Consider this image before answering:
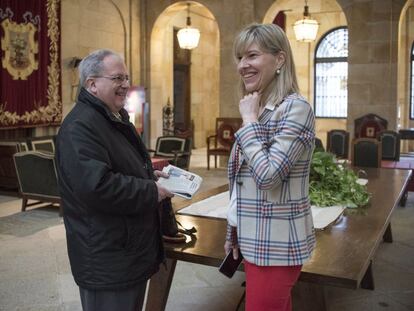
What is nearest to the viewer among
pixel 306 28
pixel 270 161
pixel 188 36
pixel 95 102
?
pixel 270 161

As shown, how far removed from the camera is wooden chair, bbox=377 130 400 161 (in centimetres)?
798

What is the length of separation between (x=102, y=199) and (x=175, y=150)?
24.1 ft

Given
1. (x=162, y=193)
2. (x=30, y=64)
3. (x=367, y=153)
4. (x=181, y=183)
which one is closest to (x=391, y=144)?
(x=367, y=153)

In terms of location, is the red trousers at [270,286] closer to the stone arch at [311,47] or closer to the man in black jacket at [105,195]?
the man in black jacket at [105,195]

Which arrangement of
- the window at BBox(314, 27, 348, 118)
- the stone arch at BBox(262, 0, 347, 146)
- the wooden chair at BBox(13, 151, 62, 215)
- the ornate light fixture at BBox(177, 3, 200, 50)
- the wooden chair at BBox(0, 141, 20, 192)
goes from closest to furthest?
the wooden chair at BBox(13, 151, 62, 215)
the wooden chair at BBox(0, 141, 20, 192)
the ornate light fixture at BBox(177, 3, 200, 50)
the stone arch at BBox(262, 0, 347, 146)
the window at BBox(314, 27, 348, 118)

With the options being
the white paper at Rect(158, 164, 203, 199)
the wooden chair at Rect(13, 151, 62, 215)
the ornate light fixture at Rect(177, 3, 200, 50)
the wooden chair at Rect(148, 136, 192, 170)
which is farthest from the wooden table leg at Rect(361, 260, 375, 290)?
the ornate light fixture at Rect(177, 3, 200, 50)

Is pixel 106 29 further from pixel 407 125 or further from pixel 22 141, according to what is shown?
pixel 407 125

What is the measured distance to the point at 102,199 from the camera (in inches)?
69.6

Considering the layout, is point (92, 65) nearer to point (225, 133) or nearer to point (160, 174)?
point (160, 174)

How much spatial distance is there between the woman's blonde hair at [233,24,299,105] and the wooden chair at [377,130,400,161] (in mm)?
6747

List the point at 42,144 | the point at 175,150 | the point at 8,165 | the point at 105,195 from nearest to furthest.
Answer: the point at 105,195 → the point at 8,165 → the point at 42,144 → the point at 175,150

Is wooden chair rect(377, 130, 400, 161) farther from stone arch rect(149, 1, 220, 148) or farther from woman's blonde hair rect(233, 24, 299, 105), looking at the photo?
woman's blonde hair rect(233, 24, 299, 105)

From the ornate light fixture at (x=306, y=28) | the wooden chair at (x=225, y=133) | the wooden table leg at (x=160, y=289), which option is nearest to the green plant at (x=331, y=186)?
the wooden table leg at (x=160, y=289)

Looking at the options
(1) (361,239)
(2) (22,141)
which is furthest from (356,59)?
(1) (361,239)
